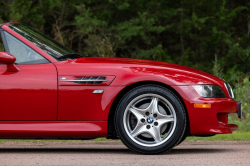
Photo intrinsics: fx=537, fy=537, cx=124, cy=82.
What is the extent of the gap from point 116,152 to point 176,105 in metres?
1.06

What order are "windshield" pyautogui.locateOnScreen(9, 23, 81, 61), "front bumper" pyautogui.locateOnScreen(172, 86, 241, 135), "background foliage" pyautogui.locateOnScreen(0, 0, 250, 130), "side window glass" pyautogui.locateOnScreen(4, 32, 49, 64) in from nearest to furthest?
"front bumper" pyautogui.locateOnScreen(172, 86, 241, 135) → "side window glass" pyautogui.locateOnScreen(4, 32, 49, 64) → "windshield" pyautogui.locateOnScreen(9, 23, 81, 61) → "background foliage" pyautogui.locateOnScreen(0, 0, 250, 130)

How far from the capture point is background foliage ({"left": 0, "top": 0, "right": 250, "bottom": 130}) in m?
23.9

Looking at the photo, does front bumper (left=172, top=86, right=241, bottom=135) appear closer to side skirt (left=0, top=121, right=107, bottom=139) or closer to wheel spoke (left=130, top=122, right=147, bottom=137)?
wheel spoke (left=130, top=122, right=147, bottom=137)

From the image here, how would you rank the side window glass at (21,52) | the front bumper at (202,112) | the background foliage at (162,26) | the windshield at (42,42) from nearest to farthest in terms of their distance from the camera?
1. the front bumper at (202,112)
2. the side window glass at (21,52)
3. the windshield at (42,42)
4. the background foliage at (162,26)

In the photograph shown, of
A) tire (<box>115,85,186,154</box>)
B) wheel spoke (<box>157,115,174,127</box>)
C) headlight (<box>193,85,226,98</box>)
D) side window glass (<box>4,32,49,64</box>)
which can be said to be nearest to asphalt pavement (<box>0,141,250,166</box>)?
tire (<box>115,85,186,154</box>)

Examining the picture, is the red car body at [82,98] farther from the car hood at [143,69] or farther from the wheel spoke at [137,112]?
the wheel spoke at [137,112]

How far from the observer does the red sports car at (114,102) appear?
5918 mm

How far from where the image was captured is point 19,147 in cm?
736

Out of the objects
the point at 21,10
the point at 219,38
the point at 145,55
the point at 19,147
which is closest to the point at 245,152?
the point at 19,147

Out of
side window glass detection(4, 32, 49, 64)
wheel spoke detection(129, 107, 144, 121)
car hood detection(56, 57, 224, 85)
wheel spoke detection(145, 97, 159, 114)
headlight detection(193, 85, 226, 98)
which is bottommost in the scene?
wheel spoke detection(129, 107, 144, 121)

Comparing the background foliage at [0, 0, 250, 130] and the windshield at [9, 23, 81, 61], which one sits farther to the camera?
the background foliage at [0, 0, 250, 130]

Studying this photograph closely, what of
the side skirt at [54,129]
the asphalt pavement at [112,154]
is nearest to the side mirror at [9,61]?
the side skirt at [54,129]

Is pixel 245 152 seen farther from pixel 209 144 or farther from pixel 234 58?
pixel 234 58

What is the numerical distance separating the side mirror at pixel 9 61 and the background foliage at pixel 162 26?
16.1 metres
